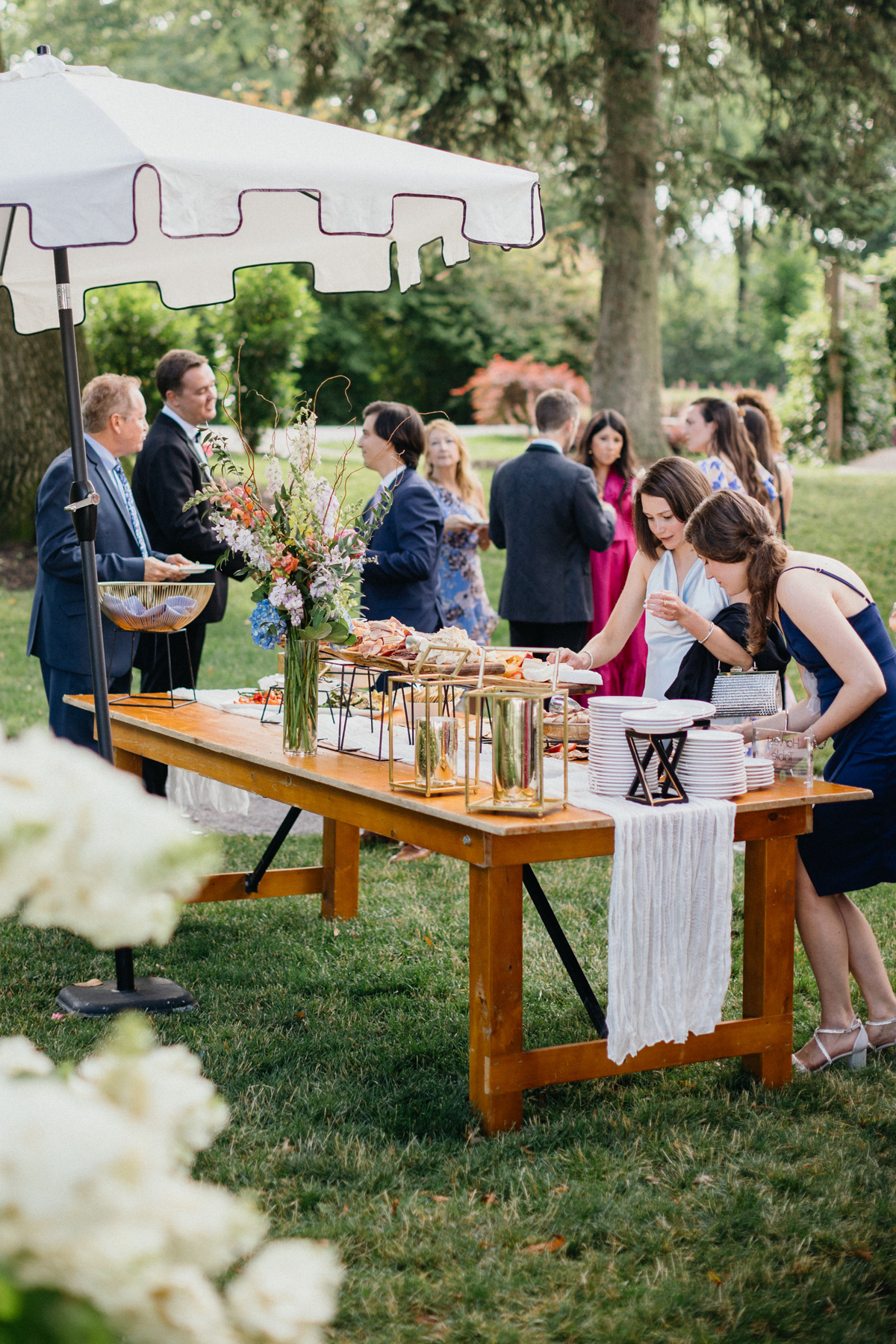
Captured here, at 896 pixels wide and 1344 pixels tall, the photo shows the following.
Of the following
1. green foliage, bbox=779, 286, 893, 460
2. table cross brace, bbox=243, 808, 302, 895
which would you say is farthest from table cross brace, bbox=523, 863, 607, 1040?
green foliage, bbox=779, 286, 893, 460

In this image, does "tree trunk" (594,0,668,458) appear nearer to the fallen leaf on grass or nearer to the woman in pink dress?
the woman in pink dress

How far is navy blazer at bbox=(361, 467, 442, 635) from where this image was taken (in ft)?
18.4

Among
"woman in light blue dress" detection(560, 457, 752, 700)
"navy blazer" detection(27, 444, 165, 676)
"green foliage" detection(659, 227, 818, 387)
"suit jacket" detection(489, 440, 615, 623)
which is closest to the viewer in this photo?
"woman in light blue dress" detection(560, 457, 752, 700)

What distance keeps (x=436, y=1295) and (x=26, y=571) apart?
1083cm

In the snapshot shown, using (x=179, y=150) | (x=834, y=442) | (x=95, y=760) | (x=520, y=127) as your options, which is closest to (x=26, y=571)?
(x=520, y=127)

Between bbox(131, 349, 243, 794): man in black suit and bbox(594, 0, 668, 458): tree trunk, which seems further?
bbox(594, 0, 668, 458): tree trunk

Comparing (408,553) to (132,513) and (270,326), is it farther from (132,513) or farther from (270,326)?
(270,326)

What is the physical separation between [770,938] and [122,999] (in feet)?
6.53

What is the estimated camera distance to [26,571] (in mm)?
12609

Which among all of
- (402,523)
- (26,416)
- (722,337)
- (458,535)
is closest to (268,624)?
(402,523)

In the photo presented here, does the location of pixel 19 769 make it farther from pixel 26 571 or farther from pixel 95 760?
pixel 26 571

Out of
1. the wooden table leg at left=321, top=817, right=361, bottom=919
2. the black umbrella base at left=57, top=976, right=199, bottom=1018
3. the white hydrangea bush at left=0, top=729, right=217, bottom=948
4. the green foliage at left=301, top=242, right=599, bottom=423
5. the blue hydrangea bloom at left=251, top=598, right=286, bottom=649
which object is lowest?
the black umbrella base at left=57, top=976, right=199, bottom=1018

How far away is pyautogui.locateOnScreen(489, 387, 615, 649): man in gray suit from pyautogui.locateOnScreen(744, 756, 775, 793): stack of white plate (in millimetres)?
3009

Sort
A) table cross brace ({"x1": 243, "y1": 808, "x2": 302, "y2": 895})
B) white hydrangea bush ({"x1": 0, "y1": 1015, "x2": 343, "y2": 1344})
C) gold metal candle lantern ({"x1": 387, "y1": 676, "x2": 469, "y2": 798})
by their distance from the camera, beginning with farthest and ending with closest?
table cross brace ({"x1": 243, "y1": 808, "x2": 302, "y2": 895}) < gold metal candle lantern ({"x1": 387, "y1": 676, "x2": 469, "y2": 798}) < white hydrangea bush ({"x1": 0, "y1": 1015, "x2": 343, "y2": 1344})
